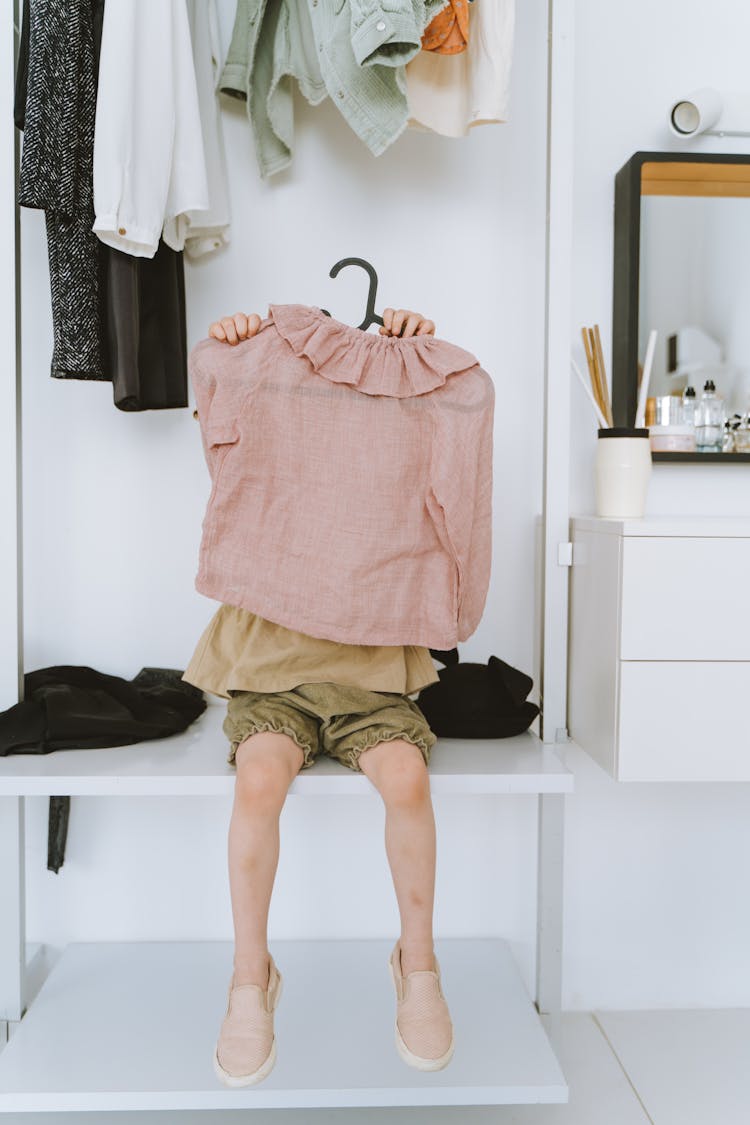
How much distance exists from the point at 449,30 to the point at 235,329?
0.59 m

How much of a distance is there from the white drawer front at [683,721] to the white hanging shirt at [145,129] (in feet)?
3.38

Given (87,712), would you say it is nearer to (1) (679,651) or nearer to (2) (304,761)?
(2) (304,761)

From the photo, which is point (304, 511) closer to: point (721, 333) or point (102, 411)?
point (102, 411)

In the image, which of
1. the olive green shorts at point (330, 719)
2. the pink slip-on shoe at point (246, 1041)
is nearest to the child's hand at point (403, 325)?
the olive green shorts at point (330, 719)

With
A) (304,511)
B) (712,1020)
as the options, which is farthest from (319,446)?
(712,1020)

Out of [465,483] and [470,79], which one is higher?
[470,79]

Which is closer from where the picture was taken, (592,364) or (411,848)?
(411,848)

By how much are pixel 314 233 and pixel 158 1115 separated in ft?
5.37

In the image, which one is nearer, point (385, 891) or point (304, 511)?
point (304, 511)

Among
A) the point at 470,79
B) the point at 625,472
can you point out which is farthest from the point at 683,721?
the point at 470,79

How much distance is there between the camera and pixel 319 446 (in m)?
1.38

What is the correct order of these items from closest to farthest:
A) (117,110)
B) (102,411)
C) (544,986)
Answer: (117,110) < (544,986) < (102,411)

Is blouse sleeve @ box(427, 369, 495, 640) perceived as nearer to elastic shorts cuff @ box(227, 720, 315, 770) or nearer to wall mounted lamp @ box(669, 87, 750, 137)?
elastic shorts cuff @ box(227, 720, 315, 770)

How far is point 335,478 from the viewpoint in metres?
1.38
